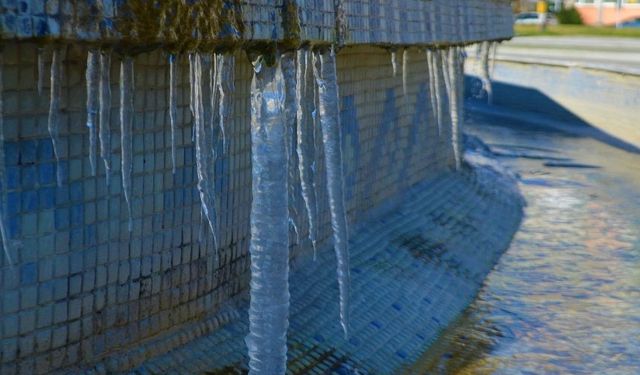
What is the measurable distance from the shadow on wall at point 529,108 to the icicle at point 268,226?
55.5ft

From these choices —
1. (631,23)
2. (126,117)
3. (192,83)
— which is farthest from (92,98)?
(631,23)

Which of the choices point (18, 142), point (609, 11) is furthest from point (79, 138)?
point (609, 11)

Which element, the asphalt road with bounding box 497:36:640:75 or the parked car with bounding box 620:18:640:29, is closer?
the asphalt road with bounding box 497:36:640:75

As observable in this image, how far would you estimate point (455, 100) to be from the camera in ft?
45.9

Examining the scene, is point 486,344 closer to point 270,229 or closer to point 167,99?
point 270,229

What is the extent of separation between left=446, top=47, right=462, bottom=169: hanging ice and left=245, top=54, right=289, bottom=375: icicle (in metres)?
7.61

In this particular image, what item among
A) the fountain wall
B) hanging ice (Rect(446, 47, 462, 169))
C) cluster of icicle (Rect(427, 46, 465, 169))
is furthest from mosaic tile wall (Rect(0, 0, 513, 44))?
hanging ice (Rect(446, 47, 462, 169))

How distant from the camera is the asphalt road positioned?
84.6 ft

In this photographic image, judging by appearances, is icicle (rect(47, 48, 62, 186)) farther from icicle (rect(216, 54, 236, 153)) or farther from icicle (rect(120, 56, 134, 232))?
icicle (rect(216, 54, 236, 153))

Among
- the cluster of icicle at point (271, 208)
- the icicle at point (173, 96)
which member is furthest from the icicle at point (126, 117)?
the cluster of icicle at point (271, 208)

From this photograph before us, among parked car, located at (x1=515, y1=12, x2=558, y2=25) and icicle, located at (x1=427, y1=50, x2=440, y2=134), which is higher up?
parked car, located at (x1=515, y1=12, x2=558, y2=25)

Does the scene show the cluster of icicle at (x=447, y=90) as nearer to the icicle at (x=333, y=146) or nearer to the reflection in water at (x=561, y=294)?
the reflection in water at (x=561, y=294)

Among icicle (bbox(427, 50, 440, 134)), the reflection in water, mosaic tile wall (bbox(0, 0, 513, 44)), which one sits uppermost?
mosaic tile wall (bbox(0, 0, 513, 44))

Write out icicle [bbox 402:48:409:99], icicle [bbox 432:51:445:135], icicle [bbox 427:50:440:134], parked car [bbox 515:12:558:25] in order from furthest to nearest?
parked car [bbox 515:12:558:25] < icicle [bbox 432:51:445:135] < icicle [bbox 427:50:440:134] < icicle [bbox 402:48:409:99]
